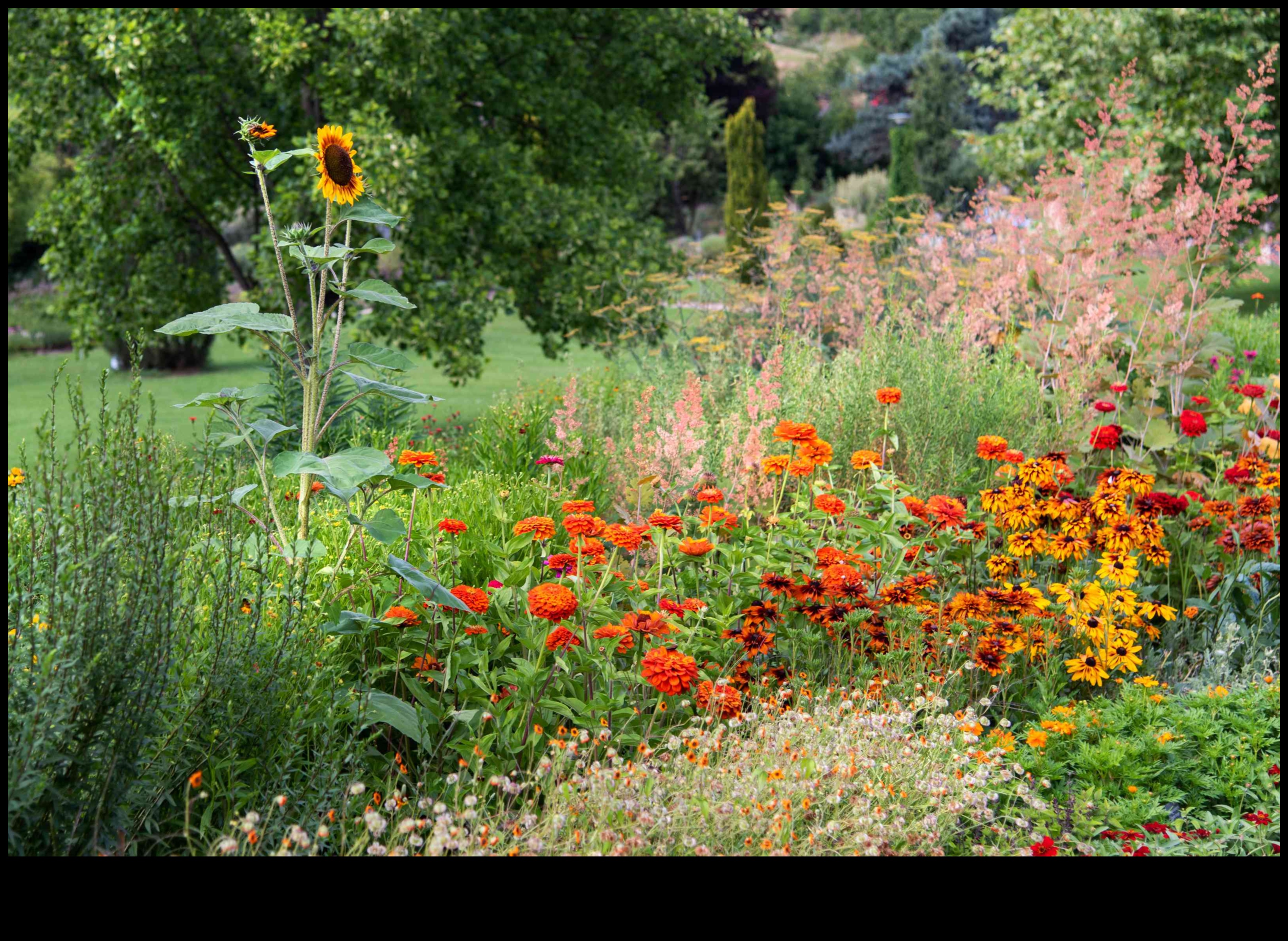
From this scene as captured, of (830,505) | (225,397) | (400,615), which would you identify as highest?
(225,397)

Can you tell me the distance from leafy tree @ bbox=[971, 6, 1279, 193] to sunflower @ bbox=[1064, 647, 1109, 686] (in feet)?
32.2

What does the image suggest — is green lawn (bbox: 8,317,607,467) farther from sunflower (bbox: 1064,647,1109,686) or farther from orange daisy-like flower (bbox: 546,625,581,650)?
orange daisy-like flower (bbox: 546,625,581,650)

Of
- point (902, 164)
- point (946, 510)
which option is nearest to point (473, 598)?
point (946, 510)

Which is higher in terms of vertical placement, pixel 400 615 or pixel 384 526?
pixel 384 526

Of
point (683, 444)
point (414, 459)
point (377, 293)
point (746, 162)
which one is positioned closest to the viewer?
point (377, 293)

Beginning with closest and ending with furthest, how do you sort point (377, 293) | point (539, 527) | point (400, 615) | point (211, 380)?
point (377, 293) → point (400, 615) → point (539, 527) → point (211, 380)

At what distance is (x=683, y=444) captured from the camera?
12.1 ft

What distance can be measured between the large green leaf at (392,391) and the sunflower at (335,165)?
0.40m

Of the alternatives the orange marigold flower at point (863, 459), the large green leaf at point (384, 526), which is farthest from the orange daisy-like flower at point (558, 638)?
the orange marigold flower at point (863, 459)

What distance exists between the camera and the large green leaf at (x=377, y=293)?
2207 millimetres

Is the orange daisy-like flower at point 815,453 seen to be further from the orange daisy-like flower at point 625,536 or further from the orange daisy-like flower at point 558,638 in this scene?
the orange daisy-like flower at point 558,638

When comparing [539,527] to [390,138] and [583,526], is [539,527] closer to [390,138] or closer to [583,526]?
[583,526]

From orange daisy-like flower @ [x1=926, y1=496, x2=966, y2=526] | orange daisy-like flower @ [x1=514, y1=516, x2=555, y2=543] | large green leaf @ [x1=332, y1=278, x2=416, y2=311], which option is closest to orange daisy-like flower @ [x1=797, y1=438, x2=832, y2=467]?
orange daisy-like flower @ [x1=926, y1=496, x2=966, y2=526]

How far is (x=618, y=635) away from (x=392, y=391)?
84cm
